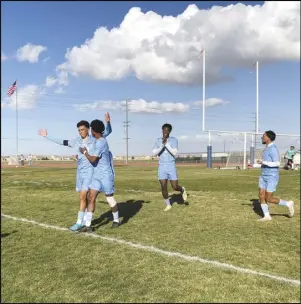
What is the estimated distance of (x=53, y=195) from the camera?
26.8 feet

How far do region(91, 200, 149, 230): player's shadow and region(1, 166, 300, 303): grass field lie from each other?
3 cm

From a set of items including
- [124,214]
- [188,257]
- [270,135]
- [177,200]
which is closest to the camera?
[270,135]

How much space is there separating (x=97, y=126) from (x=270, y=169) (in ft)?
17.0

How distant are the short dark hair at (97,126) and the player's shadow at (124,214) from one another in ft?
16.2

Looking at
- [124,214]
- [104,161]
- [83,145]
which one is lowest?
[124,214]

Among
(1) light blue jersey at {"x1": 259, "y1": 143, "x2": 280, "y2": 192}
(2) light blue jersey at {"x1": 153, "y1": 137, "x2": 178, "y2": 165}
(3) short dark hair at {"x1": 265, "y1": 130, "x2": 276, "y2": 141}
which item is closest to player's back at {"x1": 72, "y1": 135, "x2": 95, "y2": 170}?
(2) light blue jersey at {"x1": 153, "y1": 137, "x2": 178, "y2": 165}

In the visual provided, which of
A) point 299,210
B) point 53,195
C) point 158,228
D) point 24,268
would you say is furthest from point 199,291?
point 299,210

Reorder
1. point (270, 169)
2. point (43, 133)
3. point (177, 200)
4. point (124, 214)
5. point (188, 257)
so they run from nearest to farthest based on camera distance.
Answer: point (43, 133), point (188, 257), point (270, 169), point (124, 214), point (177, 200)

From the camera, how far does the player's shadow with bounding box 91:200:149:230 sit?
291 inches

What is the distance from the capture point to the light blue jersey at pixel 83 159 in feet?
6.74

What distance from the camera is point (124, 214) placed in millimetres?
8250

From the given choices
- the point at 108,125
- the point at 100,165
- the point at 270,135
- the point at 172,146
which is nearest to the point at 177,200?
the point at 270,135

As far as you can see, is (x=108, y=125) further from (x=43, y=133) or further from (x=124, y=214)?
(x=124, y=214)

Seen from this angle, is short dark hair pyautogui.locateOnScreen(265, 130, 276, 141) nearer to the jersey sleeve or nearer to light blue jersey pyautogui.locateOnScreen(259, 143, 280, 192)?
light blue jersey pyautogui.locateOnScreen(259, 143, 280, 192)
